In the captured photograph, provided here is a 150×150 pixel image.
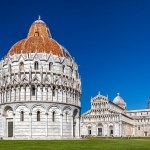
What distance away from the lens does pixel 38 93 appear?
5981 centimetres

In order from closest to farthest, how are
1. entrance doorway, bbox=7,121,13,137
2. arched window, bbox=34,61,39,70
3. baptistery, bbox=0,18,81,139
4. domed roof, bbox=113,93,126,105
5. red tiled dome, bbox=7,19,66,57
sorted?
baptistery, bbox=0,18,81,139 < entrance doorway, bbox=7,121,13,137 < arched window, bbox=34,61,39,70 < red tiled dome, bbox=7,19,66,57 < domed roof, bbox=113,93,126,105

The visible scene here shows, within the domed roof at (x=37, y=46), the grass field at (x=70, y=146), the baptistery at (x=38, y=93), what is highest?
the domed roof at (x=37, y=46)

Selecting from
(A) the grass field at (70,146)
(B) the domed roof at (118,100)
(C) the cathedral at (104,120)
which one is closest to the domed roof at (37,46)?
(A) the grass field at (70,146)

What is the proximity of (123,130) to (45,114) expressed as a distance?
→ 6511 cm

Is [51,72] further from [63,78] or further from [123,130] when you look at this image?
[123,130]

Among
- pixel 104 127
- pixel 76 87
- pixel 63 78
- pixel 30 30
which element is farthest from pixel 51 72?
pixel 104 127

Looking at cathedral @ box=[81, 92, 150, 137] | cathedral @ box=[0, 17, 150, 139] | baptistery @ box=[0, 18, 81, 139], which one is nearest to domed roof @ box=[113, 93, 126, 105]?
cathedral @ box=[81, 92, 150, 137]

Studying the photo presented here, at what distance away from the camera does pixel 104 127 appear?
120125 millimetres

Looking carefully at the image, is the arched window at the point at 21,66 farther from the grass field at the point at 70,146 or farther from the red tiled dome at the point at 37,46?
the grass field at the point at 70,146

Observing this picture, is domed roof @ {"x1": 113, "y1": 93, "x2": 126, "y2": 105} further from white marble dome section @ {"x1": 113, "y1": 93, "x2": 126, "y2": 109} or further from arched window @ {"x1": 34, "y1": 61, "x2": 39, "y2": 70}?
arched window @ {"x1": 34, "y1": 61, "x2": 39, "y2": 70}

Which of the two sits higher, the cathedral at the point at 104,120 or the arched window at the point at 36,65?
the arched window at the point at 36,65

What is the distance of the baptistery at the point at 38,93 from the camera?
59219 mm

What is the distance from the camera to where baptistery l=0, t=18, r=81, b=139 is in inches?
2331

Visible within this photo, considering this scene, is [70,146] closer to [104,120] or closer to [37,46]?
[37,46]
